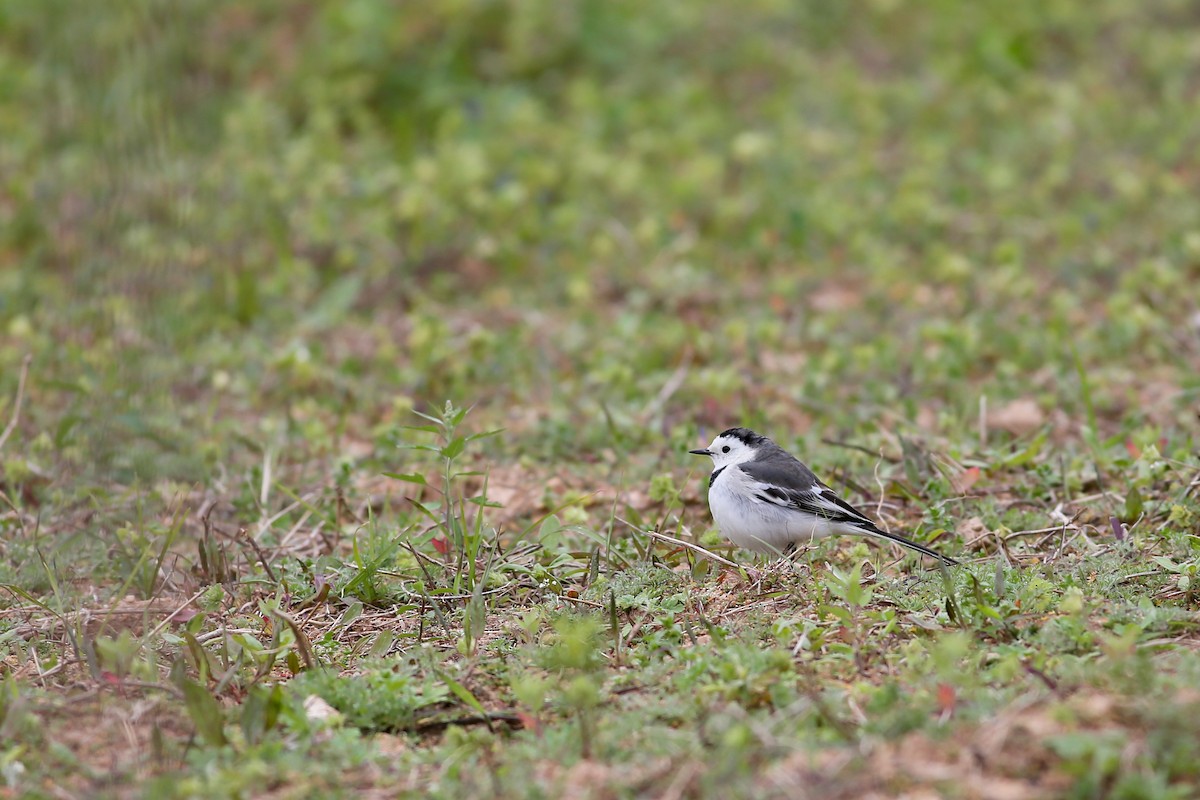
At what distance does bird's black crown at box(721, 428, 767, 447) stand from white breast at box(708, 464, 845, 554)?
0.40m

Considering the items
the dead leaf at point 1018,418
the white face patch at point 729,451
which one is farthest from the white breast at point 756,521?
the dead leaf at point 1018,418

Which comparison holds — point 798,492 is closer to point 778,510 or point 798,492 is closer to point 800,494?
point 800,494

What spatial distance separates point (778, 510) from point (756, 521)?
3.9 inches

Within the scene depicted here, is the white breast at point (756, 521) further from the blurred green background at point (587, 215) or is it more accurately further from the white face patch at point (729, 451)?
the blurred green background at point (587, 215)

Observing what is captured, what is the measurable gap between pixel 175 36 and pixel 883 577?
3.21 meters

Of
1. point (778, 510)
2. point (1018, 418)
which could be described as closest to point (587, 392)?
point (1018, 418)

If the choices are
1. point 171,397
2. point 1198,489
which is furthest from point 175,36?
point 1198,489

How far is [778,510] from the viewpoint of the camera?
4.96m

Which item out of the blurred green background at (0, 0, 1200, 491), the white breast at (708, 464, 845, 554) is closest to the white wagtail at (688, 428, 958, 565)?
the white breast at (708, 464, 845, 554)

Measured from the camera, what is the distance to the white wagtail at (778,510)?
16.1ft

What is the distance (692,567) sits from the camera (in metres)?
4.77

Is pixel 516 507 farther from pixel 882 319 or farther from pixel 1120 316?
pixel 1120 316

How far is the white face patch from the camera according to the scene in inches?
213

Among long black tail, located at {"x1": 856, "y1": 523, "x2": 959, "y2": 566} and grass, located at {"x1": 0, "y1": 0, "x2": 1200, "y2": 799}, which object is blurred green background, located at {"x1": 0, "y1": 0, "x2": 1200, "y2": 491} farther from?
long black tail, located at {"x1": 856, "y1": 523, "x2": 959, "y2": 566}
